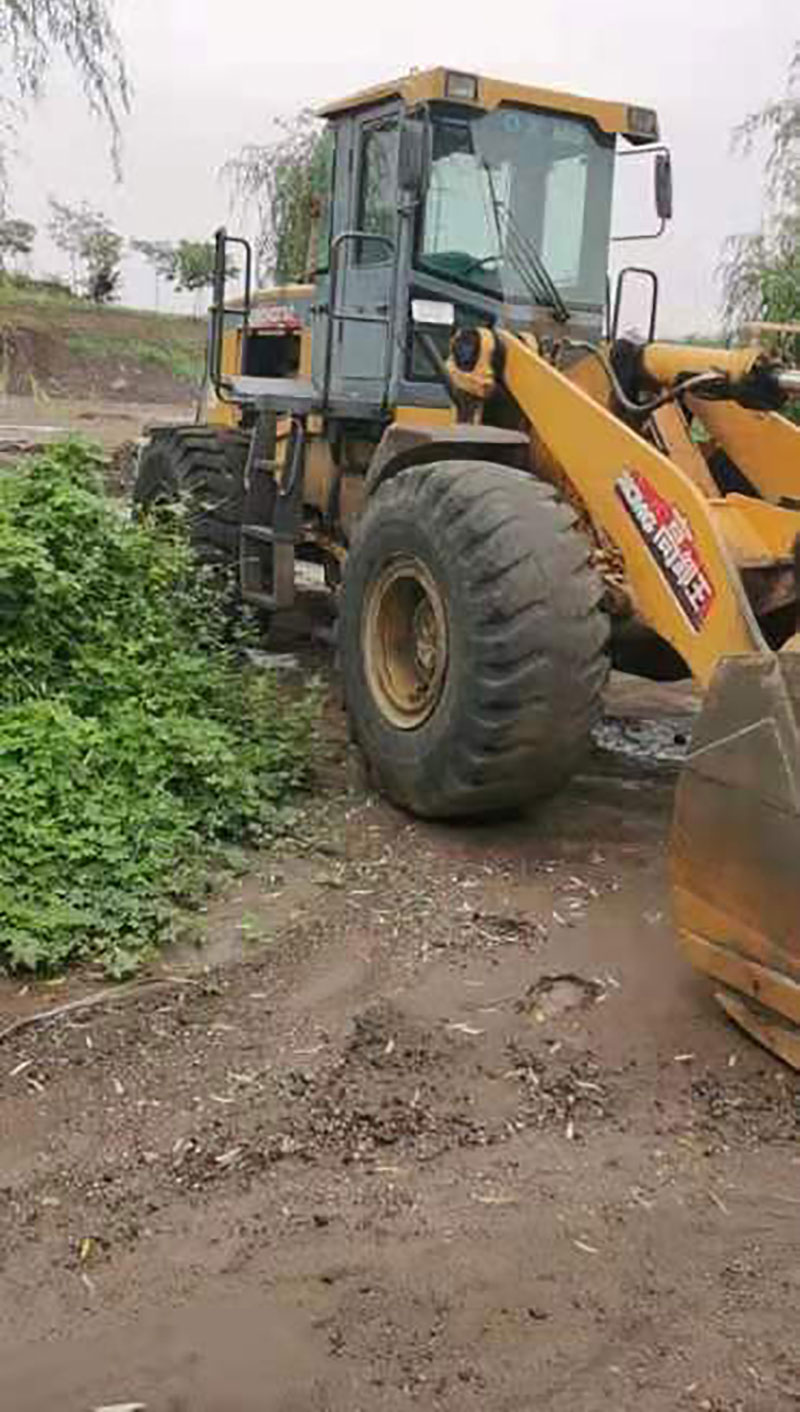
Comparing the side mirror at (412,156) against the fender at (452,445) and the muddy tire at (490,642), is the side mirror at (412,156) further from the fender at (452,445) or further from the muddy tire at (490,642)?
the muddy tire at (490,642)

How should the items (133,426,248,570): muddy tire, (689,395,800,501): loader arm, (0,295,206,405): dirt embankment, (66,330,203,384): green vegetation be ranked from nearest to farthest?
(689,395,800,501): loader arm
(133,426,248,570): muddy tire
(0,295,206,405): dirt embankment
(66,330,203,384): green vegetation

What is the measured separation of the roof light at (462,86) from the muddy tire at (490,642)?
198cm

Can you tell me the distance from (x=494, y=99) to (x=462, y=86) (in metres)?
0.22

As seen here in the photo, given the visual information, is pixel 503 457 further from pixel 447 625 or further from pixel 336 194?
pixel 336 194

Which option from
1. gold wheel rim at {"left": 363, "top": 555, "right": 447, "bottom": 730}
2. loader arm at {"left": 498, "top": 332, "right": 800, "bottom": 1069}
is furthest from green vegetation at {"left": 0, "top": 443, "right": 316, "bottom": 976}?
loader arm at {"left": 498, "top": 332, "right": 800, "bottom": 1069}

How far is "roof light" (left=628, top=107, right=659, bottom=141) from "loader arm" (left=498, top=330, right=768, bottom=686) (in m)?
2.11

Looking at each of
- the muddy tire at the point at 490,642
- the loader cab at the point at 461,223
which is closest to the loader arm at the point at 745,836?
the muddy tire at the point at 490,642

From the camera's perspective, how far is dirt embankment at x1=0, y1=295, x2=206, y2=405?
39031 millimetres

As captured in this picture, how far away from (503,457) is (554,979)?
2322 mm

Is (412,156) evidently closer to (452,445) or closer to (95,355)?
(452,445)

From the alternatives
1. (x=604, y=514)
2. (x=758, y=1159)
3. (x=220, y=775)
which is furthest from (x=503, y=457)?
(x=758, y=1159)

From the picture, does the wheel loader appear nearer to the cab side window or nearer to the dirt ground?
the cab side window

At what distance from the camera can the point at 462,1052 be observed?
3723mm

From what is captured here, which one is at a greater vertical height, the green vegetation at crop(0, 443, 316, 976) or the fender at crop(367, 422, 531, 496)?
the fender at crop(367, 422, 531, 496)
